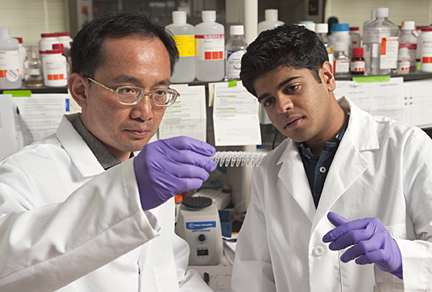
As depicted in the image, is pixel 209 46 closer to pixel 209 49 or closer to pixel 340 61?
pixel 209 49

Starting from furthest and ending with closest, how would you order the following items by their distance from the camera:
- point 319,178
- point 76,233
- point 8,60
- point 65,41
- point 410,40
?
point 410,40 < point 65,41 < point 8,60 < point 319,178 < point 76,233

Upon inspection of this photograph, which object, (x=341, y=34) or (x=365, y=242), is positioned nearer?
(x=365, y=242)

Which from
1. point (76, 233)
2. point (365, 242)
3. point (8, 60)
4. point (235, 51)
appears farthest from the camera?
point (235, 51)

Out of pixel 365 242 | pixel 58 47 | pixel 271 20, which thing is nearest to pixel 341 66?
pixel 271 20

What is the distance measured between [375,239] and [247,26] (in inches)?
44.1

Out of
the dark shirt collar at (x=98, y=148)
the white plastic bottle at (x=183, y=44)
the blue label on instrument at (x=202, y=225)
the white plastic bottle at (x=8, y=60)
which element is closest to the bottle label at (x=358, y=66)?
the white plastic bottle at (x=183, y=44)

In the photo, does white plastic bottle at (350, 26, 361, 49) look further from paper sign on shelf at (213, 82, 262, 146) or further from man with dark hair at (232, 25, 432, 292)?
man with dark hair at (232, 25, 432, 292)

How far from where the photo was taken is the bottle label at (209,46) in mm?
1644

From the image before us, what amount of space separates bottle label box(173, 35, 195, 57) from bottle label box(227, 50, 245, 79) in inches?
6.2

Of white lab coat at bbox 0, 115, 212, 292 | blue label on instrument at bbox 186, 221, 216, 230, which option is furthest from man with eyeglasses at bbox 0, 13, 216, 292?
blue label on instrument at bbox 186, 221, 216, 230

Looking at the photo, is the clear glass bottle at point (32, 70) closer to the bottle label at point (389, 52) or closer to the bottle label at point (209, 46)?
the bottle label at point (209, 46)

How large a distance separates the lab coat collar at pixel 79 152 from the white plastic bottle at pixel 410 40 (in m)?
1.56

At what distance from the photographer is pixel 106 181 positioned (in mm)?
750

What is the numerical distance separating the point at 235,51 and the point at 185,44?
0.21 m
